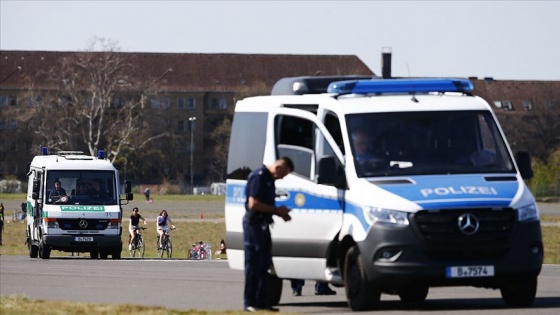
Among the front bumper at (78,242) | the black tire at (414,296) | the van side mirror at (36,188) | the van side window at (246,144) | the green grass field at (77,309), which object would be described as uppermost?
the van side window at (246,144)

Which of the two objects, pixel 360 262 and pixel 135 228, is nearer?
pixel 360 262

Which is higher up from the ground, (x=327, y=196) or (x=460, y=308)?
(x=327, y=196)

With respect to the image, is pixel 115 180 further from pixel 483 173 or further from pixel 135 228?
pixel 483 173

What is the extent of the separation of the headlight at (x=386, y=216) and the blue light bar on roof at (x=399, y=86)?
6.74 ft

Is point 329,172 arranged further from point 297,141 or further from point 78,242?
point 78,242

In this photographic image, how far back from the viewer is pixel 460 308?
17.8 m

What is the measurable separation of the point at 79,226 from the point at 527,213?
2183 cm

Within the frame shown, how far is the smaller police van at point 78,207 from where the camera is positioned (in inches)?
1473

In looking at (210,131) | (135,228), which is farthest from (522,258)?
(210,131)

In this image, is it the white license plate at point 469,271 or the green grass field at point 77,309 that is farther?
the white license plate at point 469,271

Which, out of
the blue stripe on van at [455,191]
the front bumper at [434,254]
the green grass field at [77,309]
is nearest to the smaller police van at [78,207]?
the green grass field at [77,309]

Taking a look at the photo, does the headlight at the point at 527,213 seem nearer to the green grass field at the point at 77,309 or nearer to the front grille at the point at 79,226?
the green grass field at the point at 77,309

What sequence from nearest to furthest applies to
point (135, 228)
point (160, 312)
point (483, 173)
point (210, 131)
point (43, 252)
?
1. point (160, 312)
2. point (483, 173)
3. point (43, 252)
4. point (135, 228)
5. point (210, 131)

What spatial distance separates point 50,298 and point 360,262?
4331 millimetres
